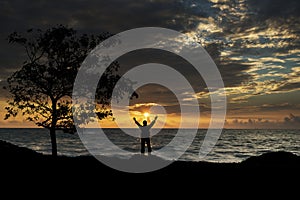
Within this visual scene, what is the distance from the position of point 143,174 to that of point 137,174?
41 cm

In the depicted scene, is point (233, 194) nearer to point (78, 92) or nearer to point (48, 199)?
point (48, 199)

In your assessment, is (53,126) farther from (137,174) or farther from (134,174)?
(137,174)

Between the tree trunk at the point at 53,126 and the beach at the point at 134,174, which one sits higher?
the tree trunk at the point at 53,126

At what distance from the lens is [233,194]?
17875mm

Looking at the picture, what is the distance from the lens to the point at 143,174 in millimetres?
21969

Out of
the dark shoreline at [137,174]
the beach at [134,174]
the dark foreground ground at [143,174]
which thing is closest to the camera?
the dark foreground ground at [143,174]

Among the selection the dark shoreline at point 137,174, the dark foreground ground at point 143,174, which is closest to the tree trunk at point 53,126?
the dark shoreline at point 137,174

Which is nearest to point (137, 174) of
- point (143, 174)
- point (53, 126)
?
point (143, 174)

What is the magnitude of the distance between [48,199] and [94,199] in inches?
93.0

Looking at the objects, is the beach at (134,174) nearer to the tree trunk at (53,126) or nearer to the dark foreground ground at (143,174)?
the dark foreground ground at (143,174)

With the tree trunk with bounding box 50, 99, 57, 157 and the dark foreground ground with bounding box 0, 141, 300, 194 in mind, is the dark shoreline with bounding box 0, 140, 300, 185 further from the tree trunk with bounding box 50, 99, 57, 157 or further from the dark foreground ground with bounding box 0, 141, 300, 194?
the tree trunk with bounding box 50, 99, 57, 157

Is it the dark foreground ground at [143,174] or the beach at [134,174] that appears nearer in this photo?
the dark foreground ground at [143,174]

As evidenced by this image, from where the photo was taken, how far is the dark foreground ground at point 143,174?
19.5 meters

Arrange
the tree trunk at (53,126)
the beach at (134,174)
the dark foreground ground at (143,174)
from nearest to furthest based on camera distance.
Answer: the dark foreground ground at (143,174), the beach at (134,174), the tree trunk at (53,126)
